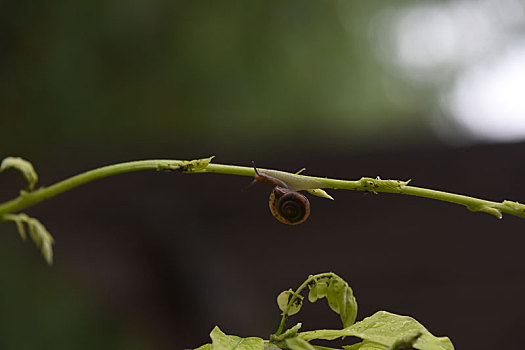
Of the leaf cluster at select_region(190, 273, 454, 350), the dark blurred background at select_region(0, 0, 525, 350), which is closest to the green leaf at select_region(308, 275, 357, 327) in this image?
the leaf cluster at select_region(190, 273, 454, 350)

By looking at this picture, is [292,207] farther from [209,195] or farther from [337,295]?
[209,195]

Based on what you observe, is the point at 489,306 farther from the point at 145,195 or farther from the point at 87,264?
the point at 87,264

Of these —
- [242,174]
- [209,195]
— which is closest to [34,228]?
[242,174]

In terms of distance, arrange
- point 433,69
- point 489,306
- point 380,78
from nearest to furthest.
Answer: point 489,306 < point 380,78 < point 433,69

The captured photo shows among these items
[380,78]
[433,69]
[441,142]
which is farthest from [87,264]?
[433,69]

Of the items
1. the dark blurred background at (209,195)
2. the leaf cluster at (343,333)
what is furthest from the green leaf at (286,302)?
the dark blurred background at (209,195)

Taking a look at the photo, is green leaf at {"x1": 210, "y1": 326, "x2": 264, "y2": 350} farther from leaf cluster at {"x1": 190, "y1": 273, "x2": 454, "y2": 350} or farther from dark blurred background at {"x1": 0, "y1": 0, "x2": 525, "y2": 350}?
dark blurred background at {"x1": 0, "y1": 0, "x2": 525, "y2": 350}
